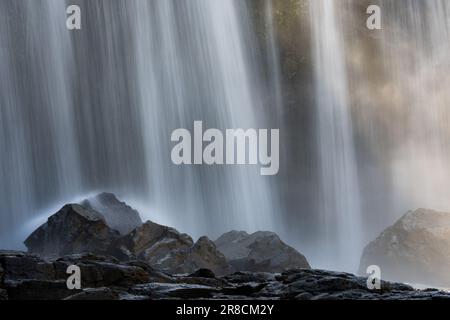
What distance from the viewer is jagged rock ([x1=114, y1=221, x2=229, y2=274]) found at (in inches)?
2034

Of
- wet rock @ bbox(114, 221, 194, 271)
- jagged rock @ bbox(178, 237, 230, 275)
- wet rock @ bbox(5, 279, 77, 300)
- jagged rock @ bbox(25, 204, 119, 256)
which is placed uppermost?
wet rock @ bbox(5, 279, 77, 300)

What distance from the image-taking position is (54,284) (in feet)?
86.2

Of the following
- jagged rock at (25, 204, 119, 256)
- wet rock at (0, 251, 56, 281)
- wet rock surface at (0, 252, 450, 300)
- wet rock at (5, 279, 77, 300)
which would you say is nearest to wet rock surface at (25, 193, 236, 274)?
jagged rock at (25, 204, 119, 256)

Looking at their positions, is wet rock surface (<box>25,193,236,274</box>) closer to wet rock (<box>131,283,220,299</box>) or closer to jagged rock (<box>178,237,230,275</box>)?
jagged rock (<box>178,237,230,275</box>)

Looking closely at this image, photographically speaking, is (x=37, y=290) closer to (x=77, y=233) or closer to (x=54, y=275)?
(x=54, y=275)

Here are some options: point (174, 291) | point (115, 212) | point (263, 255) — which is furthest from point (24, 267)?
point (115, 212)

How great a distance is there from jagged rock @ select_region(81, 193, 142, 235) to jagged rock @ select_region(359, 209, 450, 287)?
187 ft

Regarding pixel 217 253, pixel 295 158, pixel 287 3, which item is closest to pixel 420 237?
pixel 295 158

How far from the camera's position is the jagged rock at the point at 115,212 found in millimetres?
64812

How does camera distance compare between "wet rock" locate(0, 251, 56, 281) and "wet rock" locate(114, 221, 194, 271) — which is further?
"wet rock" locate(114, 221, 194, 271)

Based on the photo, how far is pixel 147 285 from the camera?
28797 mm
